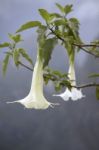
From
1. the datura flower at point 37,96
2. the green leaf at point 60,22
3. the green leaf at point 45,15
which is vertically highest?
the green leaf at point 45,15

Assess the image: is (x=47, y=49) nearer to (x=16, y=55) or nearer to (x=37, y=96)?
(x=37, y=96)

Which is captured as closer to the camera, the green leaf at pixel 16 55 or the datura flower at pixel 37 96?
the datura flower at pixel 37 96

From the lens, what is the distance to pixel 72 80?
0.56m

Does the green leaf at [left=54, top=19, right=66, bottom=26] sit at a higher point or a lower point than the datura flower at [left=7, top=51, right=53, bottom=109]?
higher

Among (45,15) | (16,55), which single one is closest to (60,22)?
(45,15)

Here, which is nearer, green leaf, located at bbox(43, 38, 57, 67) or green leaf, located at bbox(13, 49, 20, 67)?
green leaf, located at bbox(43, 38, 57, 67)

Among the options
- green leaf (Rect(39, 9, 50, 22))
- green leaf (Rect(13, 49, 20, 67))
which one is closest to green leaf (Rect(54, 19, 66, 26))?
green leaf (Rect(39, 9, 50, 22))

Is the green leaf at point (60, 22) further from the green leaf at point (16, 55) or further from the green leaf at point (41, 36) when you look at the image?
the green leaf at point (16, 55)

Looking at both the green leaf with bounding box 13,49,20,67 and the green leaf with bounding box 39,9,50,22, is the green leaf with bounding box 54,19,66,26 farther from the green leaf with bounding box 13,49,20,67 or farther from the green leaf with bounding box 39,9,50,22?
the green leaf with bounding box 13,49,20,67

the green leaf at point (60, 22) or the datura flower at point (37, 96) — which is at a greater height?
the green leaf at point (60, 22)

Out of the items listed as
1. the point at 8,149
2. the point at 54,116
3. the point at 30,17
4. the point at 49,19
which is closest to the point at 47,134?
the point at 54,116

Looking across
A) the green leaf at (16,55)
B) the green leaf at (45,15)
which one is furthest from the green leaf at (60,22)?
the green leaf at (16,55)

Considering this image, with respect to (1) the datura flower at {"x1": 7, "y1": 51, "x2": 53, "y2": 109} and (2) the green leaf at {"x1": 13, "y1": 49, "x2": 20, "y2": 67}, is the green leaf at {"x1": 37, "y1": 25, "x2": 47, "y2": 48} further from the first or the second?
(2) the green leaf at {"x1": 13, "y1": 49, "x2": 20, "y2": 67}

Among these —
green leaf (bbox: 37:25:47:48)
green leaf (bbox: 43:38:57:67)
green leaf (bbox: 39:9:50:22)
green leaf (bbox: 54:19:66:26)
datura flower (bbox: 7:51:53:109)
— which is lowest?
datura flower (bbox: 7:51:53:109)
